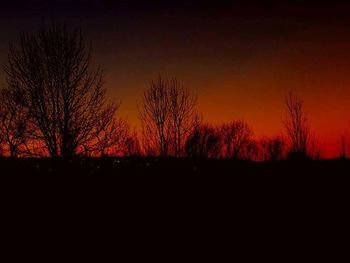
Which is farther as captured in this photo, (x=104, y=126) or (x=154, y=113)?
(x=154, y=113)

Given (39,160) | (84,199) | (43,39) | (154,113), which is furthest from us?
(154,113)

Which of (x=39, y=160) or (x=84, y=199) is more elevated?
(x=39, y=160)

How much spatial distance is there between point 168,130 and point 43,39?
34.3ft

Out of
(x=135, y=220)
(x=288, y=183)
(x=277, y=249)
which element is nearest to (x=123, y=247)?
(x=135, y=220)

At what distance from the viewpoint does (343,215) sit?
9.56 metres

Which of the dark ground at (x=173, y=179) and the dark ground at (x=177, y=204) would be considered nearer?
the dark ground at (x=177, y=204)

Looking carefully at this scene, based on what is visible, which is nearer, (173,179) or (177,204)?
(177,204)

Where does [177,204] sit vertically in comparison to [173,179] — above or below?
below

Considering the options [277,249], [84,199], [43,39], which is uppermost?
[43,39]

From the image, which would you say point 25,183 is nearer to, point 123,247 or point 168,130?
point 123,247

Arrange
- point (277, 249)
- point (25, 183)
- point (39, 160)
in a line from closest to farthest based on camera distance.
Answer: point (277, 249) → point (25, 183) → point (39, 160)

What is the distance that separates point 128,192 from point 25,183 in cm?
324

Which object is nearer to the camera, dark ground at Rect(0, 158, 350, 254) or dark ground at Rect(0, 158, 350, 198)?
dark ground at Rect(0, 158, 350, 254)

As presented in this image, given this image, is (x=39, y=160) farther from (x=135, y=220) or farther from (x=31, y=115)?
(x=135, y=220)
